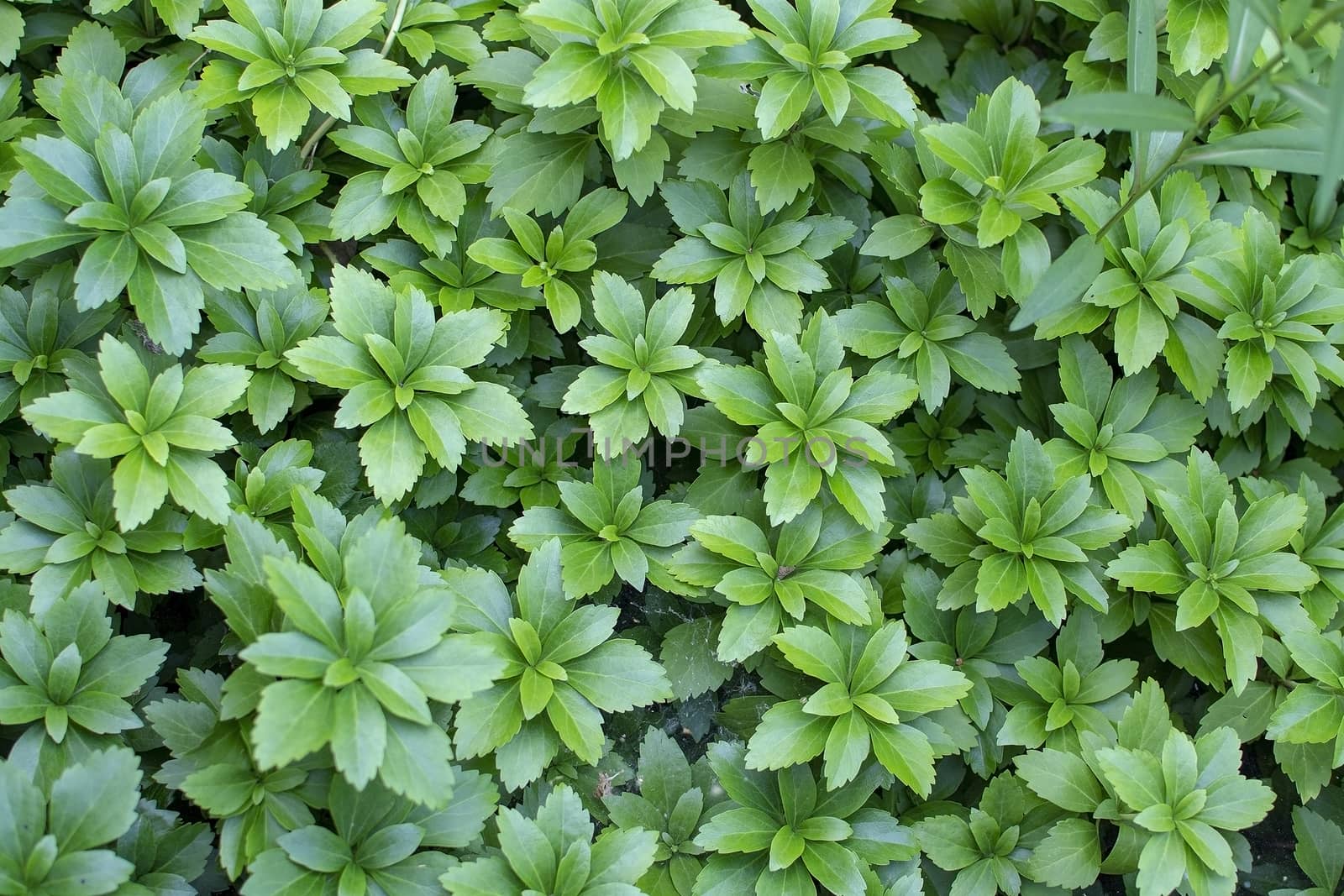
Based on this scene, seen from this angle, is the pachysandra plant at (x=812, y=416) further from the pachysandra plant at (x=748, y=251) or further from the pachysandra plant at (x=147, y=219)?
the pachysandra plant at (x=147, y=219)

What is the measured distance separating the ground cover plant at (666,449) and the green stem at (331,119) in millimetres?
35

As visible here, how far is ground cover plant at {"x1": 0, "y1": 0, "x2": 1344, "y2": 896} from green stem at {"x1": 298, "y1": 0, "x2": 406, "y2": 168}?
0.04 m

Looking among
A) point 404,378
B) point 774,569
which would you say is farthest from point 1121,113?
point 404,378

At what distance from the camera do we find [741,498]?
8.65 feet

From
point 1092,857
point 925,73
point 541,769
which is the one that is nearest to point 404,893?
point 541,769

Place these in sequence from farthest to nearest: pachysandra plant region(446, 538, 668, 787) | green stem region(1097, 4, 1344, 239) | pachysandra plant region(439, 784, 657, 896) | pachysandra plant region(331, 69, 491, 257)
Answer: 1. pachysandra plant region(331, 69, 491, 257)
2. pachysandra plant region(446, 538, 668, 787)
3. pachysandra plant region(439, 784, 657, 896)
4. green stem region(1097, 4, 1344, 239)

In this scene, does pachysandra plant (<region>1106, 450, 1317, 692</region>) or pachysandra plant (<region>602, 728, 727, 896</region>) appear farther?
pachysandra plant (<region>1106, 450, 1317, 692</region>)

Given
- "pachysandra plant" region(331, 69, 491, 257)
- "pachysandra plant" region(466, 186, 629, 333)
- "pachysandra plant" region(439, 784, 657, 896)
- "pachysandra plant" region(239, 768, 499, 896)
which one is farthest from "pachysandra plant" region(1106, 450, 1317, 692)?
"pachysandra plant" region(331, 69, 491, 257)

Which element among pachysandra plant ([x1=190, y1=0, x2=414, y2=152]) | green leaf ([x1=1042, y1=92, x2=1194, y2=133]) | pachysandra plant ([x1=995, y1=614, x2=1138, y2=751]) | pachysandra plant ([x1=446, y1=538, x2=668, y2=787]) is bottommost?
pachysandra plant ([x1=995, y1=614, x2=1138, y2=751])

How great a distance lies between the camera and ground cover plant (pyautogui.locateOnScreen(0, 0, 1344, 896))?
86.7 inches

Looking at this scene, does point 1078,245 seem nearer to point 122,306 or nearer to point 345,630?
point 345,630

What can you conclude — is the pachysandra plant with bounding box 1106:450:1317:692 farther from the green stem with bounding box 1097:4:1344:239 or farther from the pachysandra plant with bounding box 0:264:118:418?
the pachysandra plant with bounding box 0:264:118:418

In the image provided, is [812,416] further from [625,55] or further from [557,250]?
[625,55]

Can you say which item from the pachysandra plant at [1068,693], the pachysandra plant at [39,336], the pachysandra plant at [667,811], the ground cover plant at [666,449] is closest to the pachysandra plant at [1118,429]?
the ground cover plant at [666,449]
